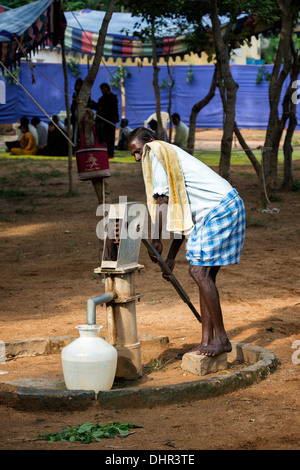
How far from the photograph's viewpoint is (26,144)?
62.0 feet

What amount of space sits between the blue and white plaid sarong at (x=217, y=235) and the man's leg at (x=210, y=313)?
0.22 feet

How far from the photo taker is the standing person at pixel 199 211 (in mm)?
4312

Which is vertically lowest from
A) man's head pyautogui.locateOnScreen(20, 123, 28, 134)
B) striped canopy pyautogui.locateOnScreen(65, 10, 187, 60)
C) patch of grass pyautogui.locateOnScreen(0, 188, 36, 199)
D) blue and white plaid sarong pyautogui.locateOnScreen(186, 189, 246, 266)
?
patch of grass pyautogui.locateOnScreen(0, 188, 36, 199)

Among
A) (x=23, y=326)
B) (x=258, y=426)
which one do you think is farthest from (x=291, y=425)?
(x=23, y=326)

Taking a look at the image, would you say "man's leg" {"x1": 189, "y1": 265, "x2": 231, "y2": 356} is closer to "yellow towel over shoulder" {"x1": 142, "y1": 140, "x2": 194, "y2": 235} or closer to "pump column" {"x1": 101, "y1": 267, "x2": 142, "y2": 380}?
"yellow towel over shoulder" {"x1": 142, "y1": 140, "x2": 194, "y2": 235}

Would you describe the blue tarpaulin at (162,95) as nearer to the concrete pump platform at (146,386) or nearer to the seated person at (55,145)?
the seated person at (55,145)

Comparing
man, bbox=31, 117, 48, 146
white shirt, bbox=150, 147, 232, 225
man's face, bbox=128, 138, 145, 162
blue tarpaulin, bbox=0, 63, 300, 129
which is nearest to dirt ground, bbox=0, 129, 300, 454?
white shirt, bbox=150, 147, 232, 225

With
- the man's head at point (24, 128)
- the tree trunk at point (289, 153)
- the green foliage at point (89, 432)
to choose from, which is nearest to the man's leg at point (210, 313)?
the green foliage at point (89, 432)

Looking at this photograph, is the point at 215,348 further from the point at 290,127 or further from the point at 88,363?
the point at 290,127

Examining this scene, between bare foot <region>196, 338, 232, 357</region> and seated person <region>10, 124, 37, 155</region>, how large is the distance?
14.9 m

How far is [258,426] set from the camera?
3.54m

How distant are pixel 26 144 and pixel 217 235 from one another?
15.2 meters

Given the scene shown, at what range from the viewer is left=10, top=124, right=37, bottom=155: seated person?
61.3ft

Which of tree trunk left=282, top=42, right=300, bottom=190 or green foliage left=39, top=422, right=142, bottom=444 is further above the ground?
tree trunk left=282, top=42, right=300, bottom=190
